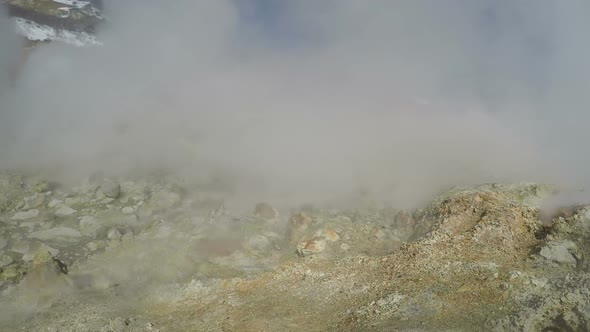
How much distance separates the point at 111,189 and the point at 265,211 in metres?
4.55

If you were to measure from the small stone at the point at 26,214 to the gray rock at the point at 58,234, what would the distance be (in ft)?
3.23

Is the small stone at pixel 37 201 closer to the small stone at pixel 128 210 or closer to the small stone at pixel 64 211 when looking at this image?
the small stone at pixel 64 211

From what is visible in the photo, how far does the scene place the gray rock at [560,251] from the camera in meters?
8.05

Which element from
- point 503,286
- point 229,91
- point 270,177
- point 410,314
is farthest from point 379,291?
point 229,91

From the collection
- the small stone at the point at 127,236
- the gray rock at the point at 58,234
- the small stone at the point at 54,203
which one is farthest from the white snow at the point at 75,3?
the small stone at the point at 127,236

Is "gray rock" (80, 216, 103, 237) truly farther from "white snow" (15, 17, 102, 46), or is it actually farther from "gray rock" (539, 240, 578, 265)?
"white snow" (15, 17, 102, 46)

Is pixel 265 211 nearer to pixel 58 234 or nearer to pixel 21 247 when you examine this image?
pixel 58 234

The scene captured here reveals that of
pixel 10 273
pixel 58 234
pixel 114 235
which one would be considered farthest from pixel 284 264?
pixel 58 234

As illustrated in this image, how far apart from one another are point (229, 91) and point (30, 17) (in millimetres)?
17142

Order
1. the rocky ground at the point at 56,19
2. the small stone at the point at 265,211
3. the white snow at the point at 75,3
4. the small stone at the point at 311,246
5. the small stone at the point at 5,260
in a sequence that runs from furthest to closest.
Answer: the white snow at the point at 75,3, the rocky ground at the point at 56,19, the small stone at the point at 265,211, the small stone at the point at 311,246, the small stone at the point at 5,260

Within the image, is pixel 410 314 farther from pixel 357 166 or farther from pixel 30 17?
pixel 30 17

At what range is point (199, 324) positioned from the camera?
776 centimetres

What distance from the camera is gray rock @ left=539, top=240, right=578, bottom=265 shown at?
8047 mm

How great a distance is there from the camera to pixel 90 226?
11641 millimetres
